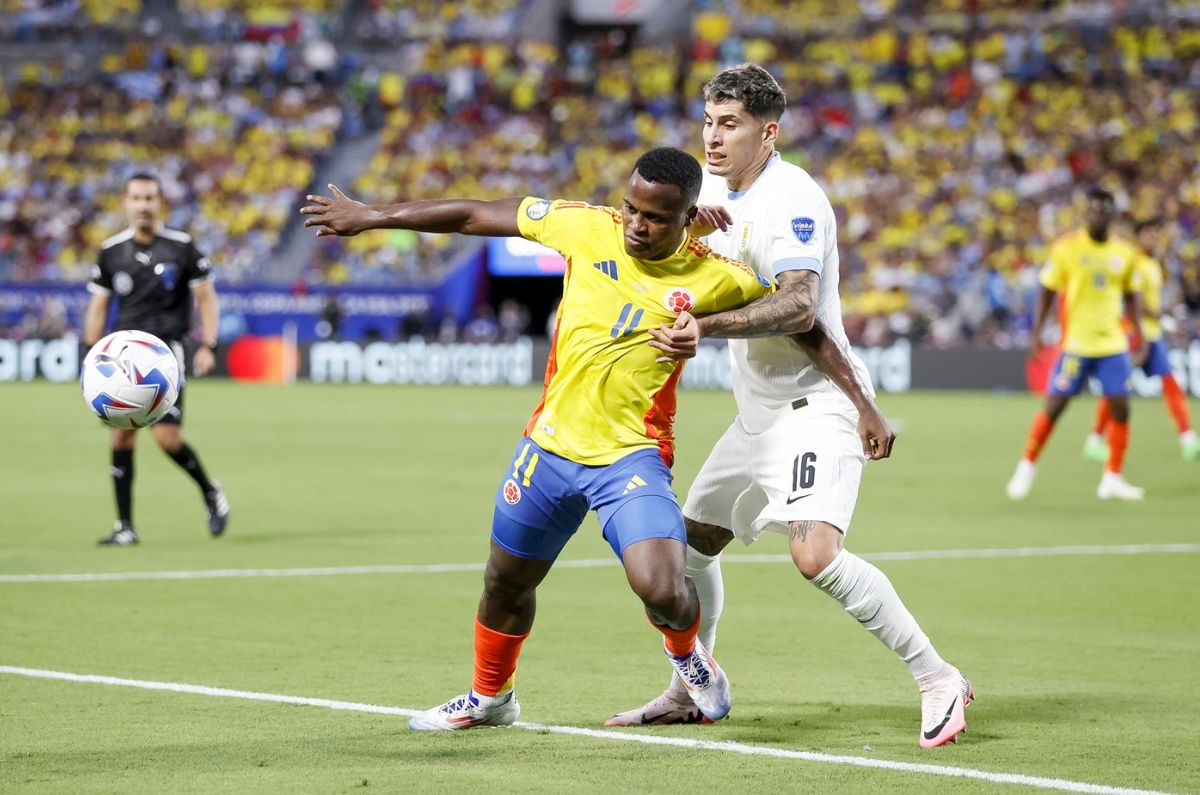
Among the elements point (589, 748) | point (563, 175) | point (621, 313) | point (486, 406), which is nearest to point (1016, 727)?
point (589, 748)

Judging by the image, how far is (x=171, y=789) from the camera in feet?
16.5

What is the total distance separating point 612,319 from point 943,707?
5.66 ft

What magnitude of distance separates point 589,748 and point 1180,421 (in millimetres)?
13796

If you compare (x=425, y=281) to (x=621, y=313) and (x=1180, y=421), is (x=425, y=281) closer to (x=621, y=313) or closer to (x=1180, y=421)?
(x=1180, y=421)

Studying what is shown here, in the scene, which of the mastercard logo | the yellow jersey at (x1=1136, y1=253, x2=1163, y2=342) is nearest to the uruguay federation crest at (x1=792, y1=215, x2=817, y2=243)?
the yellow jersey at (x1=1136, y1=253, x2=1163, y2=342)

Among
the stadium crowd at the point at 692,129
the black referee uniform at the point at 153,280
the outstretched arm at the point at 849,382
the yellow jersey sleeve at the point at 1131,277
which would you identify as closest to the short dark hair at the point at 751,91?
the outstretched arm at the point at 849,382

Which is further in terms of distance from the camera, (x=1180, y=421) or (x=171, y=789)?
(x=1180, y=421)

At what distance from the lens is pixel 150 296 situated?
1152cm

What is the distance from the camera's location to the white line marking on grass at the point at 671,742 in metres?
5.20

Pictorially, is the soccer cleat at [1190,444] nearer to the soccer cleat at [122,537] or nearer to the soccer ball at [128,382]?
the soccer cleat at [122,537]

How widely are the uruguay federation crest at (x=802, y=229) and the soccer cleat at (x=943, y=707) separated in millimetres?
1576

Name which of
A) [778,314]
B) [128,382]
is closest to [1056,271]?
Answer: [128,382]

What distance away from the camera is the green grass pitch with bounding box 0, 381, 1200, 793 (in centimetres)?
544

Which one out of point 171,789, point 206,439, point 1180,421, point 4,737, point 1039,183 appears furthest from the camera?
point 1039,183
